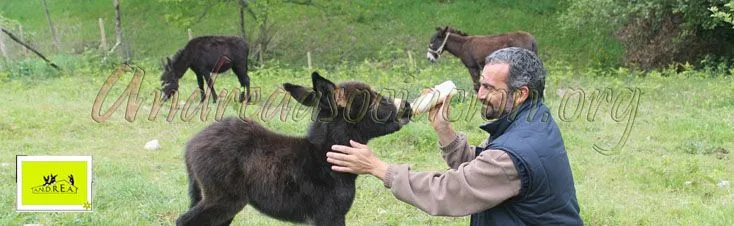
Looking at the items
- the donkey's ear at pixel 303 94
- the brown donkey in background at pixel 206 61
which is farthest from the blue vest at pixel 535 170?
the brown donkey in background at pixel 206 61

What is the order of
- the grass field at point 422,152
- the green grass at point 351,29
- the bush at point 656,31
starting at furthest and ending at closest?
the green grass at point 351,29 < the bush at point 656,31 < the grass field at point 422,152

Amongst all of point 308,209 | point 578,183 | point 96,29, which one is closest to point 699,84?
point 578,183

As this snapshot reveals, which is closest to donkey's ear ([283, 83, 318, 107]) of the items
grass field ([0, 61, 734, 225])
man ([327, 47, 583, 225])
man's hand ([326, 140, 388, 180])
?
man's hand ([326, 140, 388, 180])

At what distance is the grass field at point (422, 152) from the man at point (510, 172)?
225 centimetres

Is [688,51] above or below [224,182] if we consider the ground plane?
above

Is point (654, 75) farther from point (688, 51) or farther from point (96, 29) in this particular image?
point (96, 29)

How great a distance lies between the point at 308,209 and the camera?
14.7ft

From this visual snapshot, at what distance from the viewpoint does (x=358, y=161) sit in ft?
12.5

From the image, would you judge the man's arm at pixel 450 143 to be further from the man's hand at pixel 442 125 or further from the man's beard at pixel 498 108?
the man's beard at pixel 498 108

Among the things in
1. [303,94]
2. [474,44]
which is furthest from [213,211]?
[474,44]

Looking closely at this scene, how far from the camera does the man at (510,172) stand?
132 inches

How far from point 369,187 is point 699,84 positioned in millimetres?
10684

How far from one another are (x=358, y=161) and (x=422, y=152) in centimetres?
500

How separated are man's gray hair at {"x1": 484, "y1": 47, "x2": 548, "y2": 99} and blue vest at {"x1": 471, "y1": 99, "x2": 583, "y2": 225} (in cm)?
11
